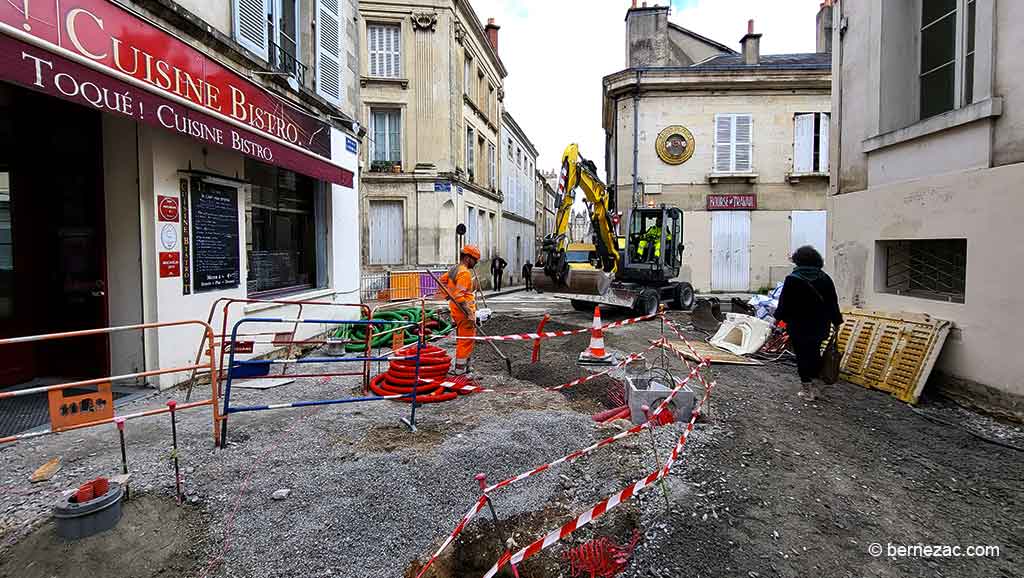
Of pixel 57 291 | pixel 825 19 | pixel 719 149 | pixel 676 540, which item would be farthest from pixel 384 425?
pixel 825 19

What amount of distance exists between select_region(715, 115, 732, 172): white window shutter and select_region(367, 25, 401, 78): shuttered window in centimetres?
1128

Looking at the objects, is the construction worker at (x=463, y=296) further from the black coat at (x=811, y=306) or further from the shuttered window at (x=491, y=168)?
the shuttered window at (x=491, y=168)

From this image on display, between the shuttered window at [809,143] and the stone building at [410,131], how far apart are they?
470 inches


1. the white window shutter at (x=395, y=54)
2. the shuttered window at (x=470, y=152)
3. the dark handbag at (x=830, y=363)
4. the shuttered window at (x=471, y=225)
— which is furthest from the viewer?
the shuttered window at (x=470, y=152)

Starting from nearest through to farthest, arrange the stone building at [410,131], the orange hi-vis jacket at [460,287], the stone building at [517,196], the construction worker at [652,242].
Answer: the orange hi-vis jacket at [460,287] < the construction worker at [652,242] < the stone building at [410,131] < the stone building at [517,196]

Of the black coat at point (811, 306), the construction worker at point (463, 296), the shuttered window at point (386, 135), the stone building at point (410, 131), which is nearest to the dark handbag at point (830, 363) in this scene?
the black coat at point (811, 306)

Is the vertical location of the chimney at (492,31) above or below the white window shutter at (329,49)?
above

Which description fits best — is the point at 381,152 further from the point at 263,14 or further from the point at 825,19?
the point at 825,19

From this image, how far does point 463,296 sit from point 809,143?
17237 mm

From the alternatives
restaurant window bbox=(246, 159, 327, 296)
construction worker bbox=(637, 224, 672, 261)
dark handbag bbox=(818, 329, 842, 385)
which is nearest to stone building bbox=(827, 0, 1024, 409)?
dark handbag bbox=(818, 329, 842, 385)

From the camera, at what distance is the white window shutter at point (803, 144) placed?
1855 centimetres

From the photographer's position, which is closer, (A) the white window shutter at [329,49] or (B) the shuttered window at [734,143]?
(A) the white window shutter at [329,49]

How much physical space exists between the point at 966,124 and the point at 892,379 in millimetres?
2815

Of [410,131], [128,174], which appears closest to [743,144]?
[410,131]
